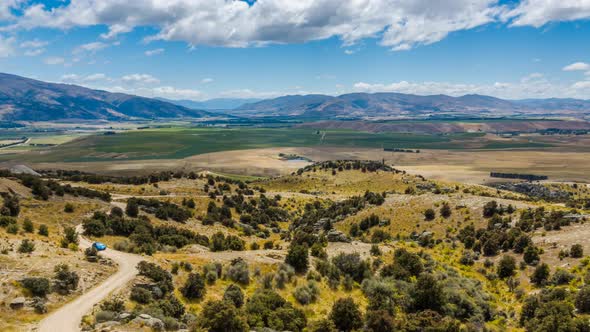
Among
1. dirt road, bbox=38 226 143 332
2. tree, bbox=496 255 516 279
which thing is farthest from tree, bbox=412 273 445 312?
dirt road, bbox=38 226 143 332

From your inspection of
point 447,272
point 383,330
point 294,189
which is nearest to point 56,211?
point 383,330

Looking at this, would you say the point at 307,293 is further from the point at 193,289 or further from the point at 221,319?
the point at 221,319

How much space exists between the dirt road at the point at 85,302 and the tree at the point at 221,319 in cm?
714

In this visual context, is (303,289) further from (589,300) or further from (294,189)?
(294,189)

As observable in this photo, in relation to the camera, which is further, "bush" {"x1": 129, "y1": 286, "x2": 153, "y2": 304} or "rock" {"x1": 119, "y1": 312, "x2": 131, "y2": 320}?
"bush" {"x1": 129, "y1": 286, "x2": 153, "y2": 304}

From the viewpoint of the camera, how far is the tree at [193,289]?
28375 millimetres

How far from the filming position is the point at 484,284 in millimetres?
38406

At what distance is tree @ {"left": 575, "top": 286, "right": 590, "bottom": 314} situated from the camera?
2872 centimetres

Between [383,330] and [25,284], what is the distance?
23.3 metres

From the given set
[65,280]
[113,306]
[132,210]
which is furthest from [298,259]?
[132,210]

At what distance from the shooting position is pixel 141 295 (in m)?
26.2

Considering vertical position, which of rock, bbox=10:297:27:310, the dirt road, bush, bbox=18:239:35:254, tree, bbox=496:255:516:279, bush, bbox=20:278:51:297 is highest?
bush, bbox=18:239:35:254

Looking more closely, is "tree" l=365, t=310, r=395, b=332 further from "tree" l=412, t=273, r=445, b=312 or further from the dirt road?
the dirt road

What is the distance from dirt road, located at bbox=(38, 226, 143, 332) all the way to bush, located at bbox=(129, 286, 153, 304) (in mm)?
1422
